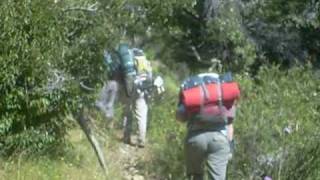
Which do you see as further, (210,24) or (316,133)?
(210,24)

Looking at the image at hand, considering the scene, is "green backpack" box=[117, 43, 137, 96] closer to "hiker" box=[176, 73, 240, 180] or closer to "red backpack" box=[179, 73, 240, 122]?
"hiker" box=[176, 73, 240, 180]

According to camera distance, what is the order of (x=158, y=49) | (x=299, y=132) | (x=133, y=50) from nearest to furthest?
(x=299, y=132)
(x=133, y=50)
(x=158, y=49)

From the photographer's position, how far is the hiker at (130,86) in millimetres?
10496

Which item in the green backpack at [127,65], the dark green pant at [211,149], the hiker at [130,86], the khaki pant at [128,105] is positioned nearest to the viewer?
the dark green pant at [211,149]

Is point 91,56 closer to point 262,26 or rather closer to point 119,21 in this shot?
point 119,21

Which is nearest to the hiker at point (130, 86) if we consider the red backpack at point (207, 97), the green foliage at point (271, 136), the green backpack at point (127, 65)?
the green backpack at point (127, 65)

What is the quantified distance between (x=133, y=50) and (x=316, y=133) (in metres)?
2.89

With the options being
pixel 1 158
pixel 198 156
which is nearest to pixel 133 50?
pixel 1 158

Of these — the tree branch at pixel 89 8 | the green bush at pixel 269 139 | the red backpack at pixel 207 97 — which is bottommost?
the green bush at pixel 269 139

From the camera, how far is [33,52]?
877 cm

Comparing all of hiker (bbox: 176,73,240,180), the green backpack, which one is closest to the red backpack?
hiker (bbox: 176,73,240,180)

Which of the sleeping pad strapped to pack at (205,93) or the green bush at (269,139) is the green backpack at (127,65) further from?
the sleeping pad strapped to pack at (205,93)

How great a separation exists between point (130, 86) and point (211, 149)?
345 cm

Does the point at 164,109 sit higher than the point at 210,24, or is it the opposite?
the point at 210,24
